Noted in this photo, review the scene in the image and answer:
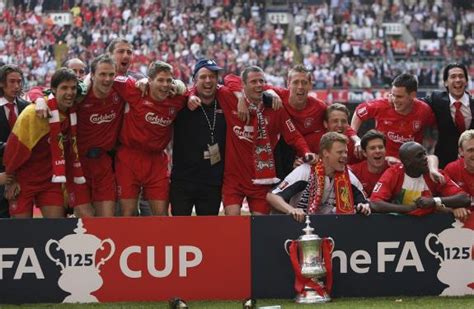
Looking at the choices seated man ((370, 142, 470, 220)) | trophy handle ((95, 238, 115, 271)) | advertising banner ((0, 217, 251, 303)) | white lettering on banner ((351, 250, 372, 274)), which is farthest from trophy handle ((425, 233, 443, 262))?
trophy handle ((95, 238, 115, 271))

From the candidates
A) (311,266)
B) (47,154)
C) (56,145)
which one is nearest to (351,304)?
(311,266)

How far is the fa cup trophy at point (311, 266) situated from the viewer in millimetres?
8609

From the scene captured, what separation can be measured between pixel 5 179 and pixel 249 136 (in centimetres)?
236

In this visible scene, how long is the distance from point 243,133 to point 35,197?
2.08 meters

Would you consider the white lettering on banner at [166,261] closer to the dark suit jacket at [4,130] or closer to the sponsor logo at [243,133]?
the sponsor logo at [243,133]

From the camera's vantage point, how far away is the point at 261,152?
9859mm

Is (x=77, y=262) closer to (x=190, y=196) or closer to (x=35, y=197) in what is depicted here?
(x=35, y=197)

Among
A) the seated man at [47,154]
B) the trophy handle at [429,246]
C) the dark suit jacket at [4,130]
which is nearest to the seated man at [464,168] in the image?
the trophy handle at [429,246]

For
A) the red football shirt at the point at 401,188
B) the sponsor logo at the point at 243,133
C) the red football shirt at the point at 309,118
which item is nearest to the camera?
the red football shirt at the point at 401,188

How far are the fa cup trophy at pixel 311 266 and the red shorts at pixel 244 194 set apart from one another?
1.17 meters

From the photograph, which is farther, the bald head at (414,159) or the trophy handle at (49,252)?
the bald head at (414,159)

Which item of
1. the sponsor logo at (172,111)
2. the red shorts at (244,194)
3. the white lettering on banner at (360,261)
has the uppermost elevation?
the sponsor logo at (172,111)

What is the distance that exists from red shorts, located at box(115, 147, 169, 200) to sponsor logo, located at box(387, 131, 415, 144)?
7.66 ft

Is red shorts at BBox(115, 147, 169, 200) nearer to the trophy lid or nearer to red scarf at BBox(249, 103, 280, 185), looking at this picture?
red scarf at BBox(249, 103, 280, 185)
